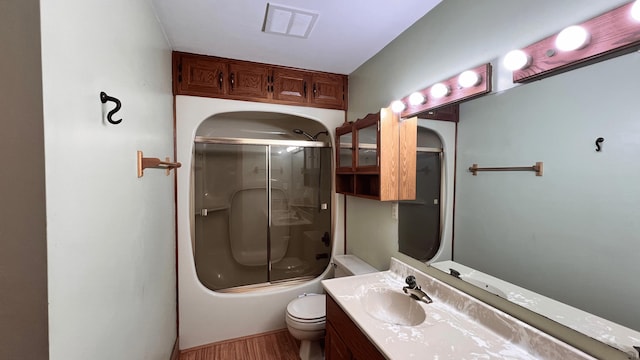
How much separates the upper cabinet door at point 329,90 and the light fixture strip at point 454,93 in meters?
0.93

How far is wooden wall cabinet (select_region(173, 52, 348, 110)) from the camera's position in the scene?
207cm

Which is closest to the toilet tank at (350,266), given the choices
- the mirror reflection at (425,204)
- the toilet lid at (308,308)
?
the toilet lid at (308,308)

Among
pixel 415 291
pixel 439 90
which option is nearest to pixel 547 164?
pixel 439 90

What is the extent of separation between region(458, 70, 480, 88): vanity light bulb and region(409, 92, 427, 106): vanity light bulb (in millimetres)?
264

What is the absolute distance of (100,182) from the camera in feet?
2.75

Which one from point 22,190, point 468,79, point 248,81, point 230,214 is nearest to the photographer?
point 22,190

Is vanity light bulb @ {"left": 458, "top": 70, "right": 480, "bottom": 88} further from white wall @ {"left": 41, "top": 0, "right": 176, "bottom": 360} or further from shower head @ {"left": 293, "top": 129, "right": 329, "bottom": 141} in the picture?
shower head @ {"left": 293, "top": 129, "right": 329, "bottom": 141}

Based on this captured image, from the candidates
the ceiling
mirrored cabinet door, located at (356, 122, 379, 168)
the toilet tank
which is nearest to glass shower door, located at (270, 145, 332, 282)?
the toilet tank

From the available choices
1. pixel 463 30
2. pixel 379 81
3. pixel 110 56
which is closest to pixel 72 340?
pixel 110 56

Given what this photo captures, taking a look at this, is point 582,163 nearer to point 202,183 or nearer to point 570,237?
point 570,237

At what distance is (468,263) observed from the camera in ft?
4.22

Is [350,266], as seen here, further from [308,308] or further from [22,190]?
[22,190]

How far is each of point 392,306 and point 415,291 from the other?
0.57 ft

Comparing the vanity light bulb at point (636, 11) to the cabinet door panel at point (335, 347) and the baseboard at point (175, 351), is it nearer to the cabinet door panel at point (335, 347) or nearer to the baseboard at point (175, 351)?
the cabinet door panel at point (335, 347)
